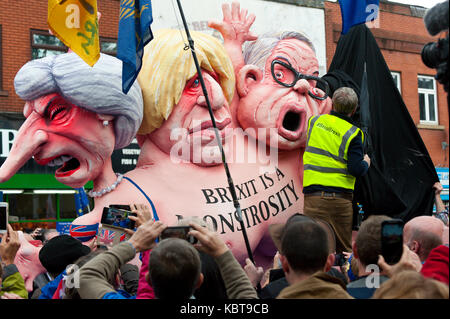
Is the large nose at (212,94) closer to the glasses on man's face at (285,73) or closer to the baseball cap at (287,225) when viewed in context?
the glasses on man's face at (285,73)

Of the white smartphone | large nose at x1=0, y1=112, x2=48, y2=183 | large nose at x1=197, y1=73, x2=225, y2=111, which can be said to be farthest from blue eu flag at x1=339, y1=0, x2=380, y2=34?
the white smartphone

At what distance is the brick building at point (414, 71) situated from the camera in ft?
52.2

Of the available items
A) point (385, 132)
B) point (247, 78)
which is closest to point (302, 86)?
point (247, 78)

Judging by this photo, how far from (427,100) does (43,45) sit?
10045 mm

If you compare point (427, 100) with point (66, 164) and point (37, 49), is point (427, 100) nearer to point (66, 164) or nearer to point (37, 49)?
point (37, 49)

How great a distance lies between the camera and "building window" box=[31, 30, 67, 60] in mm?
12523

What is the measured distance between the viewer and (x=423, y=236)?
125 inches

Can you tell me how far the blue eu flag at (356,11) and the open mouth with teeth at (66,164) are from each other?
249cm

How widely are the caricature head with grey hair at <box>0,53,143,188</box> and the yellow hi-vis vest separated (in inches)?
55.1

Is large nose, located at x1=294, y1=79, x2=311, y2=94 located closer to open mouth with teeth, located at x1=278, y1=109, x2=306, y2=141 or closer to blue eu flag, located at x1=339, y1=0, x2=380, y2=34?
open mouth with teeth, located at x1=278, y1=109, x2=306, y2=141

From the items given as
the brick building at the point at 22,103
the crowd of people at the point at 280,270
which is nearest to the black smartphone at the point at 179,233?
the crowd of people at the point at 280,270
